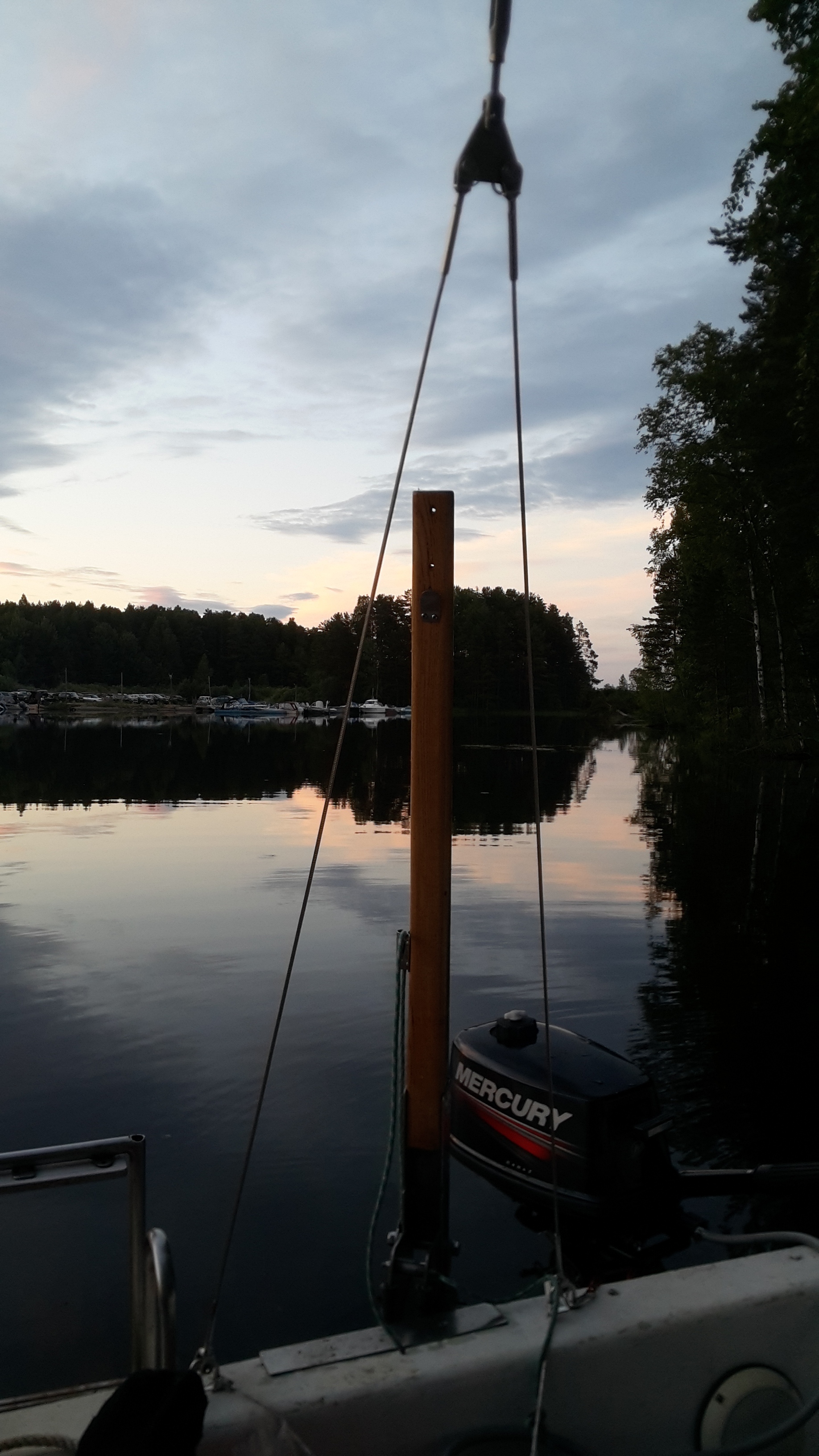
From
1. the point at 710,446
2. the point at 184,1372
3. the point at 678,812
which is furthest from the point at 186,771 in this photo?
the point at 184,1372

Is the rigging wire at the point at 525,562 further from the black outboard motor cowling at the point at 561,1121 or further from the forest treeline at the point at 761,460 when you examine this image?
the forest treeline at the point at 761,460

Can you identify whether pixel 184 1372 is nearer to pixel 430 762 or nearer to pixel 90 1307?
pixel 430 762

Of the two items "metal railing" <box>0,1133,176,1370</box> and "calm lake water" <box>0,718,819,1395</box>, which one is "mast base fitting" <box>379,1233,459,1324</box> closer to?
"calm lake water" <box>0,718,819,1395</box>

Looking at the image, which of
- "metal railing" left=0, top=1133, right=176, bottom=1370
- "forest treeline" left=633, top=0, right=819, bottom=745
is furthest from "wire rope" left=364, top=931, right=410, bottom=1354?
"forest treeline" left=633, top=0, right=819, bottom=745

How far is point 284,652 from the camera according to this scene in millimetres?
179625

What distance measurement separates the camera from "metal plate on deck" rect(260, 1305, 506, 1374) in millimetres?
2957

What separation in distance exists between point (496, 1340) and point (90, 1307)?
2330mm

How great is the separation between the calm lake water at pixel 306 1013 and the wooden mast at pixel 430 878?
103cm

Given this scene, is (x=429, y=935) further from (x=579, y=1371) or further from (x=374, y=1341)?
(x=579, y=1371)

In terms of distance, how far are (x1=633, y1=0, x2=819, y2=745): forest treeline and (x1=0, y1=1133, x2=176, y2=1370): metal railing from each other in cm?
1850

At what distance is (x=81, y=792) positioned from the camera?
2608cm

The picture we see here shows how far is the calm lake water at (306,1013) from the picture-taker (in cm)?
489

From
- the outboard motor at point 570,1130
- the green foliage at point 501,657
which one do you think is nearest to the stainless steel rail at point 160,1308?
the outboard motor at point 570,1130

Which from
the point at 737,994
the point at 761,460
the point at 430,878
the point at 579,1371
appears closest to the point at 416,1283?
the point at 579,1371
